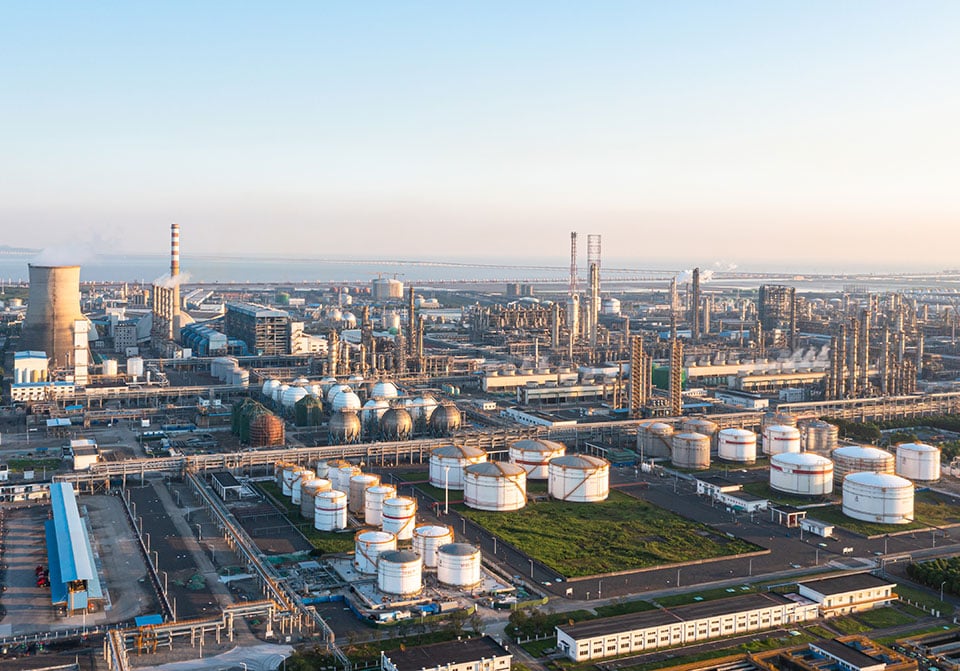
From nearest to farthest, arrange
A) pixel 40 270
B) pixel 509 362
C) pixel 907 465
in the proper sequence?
pixel 907 465 → pixel 40 270 → pixel 509 362

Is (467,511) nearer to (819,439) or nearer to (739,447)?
(739,447)

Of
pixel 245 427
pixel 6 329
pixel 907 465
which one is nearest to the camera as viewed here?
pixel 907 465

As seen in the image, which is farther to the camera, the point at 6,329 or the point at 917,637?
the point at 6,329

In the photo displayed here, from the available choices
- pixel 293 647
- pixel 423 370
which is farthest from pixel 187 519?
pixel 423 370

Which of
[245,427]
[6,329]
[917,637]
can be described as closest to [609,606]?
[917,637]

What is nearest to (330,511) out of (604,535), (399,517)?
(399,517)

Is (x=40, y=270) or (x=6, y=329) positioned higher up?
(x=40, y=270)

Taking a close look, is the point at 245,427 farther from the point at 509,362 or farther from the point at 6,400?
the point at 509,362

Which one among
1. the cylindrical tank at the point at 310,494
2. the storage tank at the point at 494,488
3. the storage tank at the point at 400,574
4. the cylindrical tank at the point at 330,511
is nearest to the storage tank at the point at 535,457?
the storage tank at the point at 494,488

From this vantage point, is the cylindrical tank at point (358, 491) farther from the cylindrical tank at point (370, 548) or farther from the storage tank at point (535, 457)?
the storage tank at point (535, 457)
